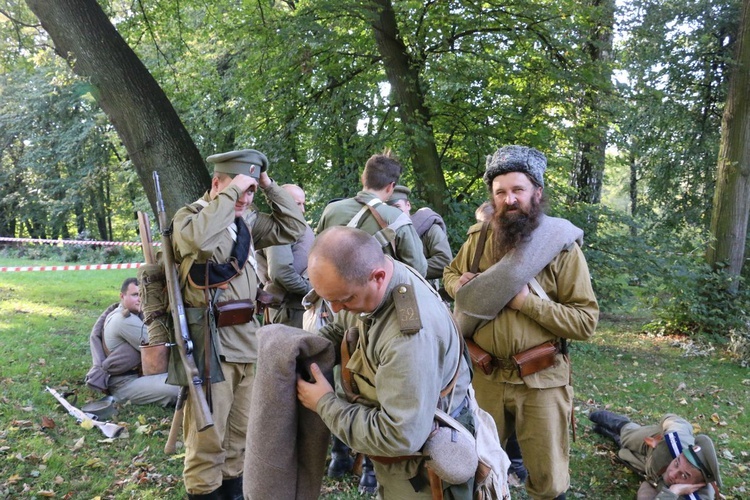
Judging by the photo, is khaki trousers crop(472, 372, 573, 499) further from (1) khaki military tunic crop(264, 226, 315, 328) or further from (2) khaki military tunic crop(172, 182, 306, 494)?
(1) khaki military tunic crop(264, 226, 315, 328)

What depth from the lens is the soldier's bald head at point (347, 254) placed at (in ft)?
5.77

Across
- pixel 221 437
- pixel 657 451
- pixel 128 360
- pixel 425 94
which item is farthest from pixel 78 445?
pixel 425 94

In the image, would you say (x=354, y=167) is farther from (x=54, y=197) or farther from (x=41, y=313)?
(x=54, y=197)

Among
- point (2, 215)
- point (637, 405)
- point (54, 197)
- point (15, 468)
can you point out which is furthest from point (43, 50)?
point (2, 215)

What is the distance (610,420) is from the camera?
501 centimetres

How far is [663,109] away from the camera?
42.6ft

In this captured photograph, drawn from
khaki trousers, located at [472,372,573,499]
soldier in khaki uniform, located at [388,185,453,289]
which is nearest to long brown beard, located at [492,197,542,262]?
khaki trousers, located at [472,372,573,499]

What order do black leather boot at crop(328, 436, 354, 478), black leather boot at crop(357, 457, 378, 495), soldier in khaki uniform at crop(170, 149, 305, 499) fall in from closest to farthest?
1. soldier in khaki uniform at crop(170, 149, 305, 499)
2. black leather boot at crop(357, 457, 378, 495)
3. black leather boot at crop(328, 436, 354, 478)

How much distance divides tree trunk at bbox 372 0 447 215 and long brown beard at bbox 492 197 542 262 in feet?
16.1

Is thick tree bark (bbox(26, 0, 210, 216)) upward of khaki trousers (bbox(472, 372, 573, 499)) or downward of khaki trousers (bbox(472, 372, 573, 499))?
upward

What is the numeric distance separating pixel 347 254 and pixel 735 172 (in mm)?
11181

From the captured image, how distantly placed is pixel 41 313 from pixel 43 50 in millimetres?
4749

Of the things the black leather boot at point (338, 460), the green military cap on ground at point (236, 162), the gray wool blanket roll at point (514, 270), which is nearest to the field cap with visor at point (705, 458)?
the gray wool blanket roll at point (514, 270)

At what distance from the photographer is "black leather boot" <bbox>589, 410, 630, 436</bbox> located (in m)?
4.89
